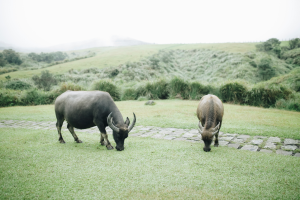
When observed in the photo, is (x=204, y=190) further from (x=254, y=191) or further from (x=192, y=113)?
(x=192, y=113)

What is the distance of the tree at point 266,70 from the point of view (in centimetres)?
3117

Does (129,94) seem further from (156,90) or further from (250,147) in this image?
(250,147)

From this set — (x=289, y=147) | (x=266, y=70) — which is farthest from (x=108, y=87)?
(x=266, y=70)

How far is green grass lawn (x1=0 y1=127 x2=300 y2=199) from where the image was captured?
3385 millimetres

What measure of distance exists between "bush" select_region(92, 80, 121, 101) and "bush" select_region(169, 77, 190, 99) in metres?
5.99

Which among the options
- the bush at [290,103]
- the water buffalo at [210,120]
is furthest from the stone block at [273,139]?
the bush at [290,103]

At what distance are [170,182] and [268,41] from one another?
5561 centimetres

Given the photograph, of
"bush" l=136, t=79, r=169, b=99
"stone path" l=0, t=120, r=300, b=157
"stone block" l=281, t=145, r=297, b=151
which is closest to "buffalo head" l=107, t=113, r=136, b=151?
"stone path" l=0, t=120, r=300, b=157

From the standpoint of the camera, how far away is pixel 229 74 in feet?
116

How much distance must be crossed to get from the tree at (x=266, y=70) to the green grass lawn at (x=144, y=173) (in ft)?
104

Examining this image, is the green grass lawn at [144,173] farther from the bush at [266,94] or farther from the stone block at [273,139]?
the bush at [266,94]

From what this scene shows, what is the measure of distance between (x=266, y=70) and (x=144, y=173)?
34705 mm

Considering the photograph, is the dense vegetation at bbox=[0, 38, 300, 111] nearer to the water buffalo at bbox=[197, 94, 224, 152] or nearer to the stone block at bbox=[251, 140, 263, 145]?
the stone block at bbox=[251, 140, 263, 145]

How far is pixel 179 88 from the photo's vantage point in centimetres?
1847
